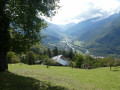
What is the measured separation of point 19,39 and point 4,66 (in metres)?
4.18

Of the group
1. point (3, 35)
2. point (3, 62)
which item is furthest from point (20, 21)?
point (3, 62)

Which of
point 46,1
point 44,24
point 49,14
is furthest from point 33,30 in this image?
point 46,1

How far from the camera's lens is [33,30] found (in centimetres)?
1515

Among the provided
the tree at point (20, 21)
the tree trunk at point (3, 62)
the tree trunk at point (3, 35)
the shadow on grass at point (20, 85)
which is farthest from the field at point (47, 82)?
the tree at point (20, 21)

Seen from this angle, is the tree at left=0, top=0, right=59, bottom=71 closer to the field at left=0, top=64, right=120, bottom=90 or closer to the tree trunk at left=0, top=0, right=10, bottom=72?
the tree trunk at left=0, top=0, right=10, bottom=72

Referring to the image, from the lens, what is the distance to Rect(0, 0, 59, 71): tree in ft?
45.1

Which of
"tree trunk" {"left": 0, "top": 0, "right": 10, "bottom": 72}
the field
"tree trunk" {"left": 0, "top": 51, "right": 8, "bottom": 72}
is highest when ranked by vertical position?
"tree trunk" {"left": 0, "top": 0, "right": 10, "bottom": 72}

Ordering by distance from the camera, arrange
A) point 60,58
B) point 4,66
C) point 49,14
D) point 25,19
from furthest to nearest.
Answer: point 60,58 < point 49,14 < point 4,66 < point 25,19

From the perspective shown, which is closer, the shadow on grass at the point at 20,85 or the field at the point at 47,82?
the shadow on grass at the point at 20,85

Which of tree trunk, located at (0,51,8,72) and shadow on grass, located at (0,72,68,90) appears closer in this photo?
shadow on grass, located at (0,72,68,90)

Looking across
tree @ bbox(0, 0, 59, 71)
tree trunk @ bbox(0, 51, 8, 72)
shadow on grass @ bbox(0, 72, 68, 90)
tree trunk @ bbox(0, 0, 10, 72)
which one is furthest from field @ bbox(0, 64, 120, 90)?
tree @ bbox(0, 0, 59, 71)

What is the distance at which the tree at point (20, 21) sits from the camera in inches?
541

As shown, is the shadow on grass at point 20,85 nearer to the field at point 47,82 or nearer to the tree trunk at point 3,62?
the field at point 47,82

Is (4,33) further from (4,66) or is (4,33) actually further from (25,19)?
(4,66)
